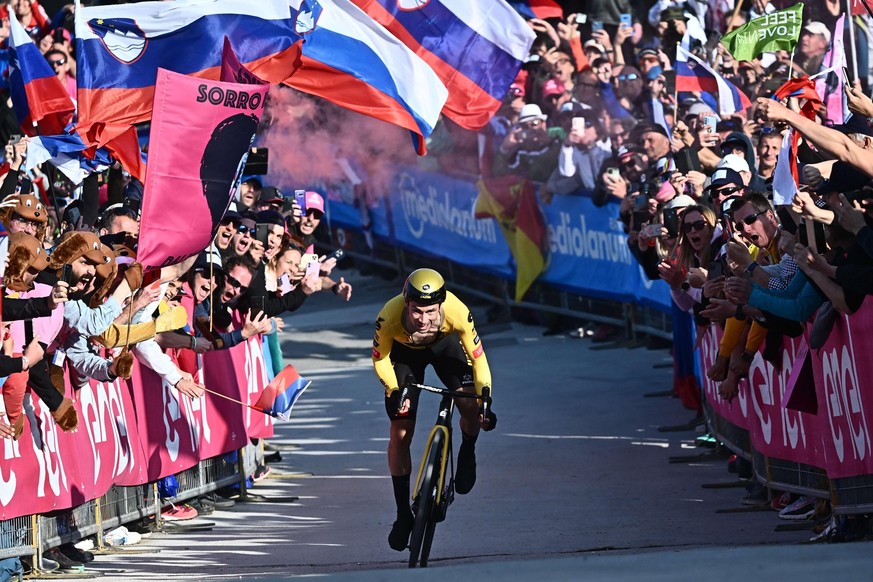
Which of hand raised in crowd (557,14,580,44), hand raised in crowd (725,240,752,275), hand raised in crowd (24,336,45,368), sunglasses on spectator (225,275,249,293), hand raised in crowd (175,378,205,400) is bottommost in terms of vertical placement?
hand raised in crowd (175,378,205,400)

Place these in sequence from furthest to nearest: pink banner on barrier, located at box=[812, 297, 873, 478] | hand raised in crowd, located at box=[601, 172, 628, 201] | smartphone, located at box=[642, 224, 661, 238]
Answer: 1. hand raised in crowd, located at box=[601, 172, 628, 201]
2. smartphone, located at box=[642, 224, 661, 238]
3. pink banner on barrier, located at box=[812, 297, 873, 478]

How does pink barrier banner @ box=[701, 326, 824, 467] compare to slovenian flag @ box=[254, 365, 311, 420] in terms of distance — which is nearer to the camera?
pink barrier banner @ box=[701, 326, 824, 467]

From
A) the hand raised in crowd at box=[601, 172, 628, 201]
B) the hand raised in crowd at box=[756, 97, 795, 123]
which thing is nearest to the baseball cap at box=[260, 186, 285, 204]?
the hand raised in crowd at box=[601, 172, 628, 201]

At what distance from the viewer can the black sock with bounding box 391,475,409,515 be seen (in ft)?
32.2

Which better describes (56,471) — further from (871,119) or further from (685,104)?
(685,104)

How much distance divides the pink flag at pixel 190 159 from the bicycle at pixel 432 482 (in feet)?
5.87

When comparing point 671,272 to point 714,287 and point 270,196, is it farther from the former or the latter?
point 270,196

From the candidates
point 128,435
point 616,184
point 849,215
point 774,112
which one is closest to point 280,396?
point 128,435

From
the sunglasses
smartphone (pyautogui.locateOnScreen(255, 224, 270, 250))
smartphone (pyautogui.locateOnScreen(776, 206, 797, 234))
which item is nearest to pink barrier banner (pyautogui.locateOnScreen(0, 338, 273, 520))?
smartphone (pyautogui.locateOnScreen(255, 224, 270, 250))

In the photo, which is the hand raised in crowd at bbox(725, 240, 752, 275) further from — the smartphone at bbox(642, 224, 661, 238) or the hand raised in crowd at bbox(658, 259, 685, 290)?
the smartphone at bbox(642, 224, 661, 238)

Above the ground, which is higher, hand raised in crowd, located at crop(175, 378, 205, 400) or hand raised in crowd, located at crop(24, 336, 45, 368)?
hand raised in crowd, located at crop(24, 336, 45, 368)

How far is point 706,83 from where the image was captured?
55.3ft

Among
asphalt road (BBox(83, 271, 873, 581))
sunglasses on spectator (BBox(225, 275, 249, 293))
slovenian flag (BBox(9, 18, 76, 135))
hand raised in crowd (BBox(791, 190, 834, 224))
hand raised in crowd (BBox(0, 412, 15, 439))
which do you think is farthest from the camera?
slovenian flag (BBox(9, 18, 76, 135))

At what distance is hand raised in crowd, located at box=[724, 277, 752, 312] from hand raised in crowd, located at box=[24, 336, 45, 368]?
4092 millimetres
